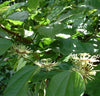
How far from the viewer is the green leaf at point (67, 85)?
436mm

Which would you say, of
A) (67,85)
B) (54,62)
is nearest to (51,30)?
(54,62)

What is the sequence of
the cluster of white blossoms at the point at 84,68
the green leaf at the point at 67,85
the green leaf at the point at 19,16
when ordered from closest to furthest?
the green leaf at the point at 67,85, the cluster of white blossoms at the point at 84,68, the green leaf at the point at 19,16

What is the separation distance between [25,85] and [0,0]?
9.82 ft

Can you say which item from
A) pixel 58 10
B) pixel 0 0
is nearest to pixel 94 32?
pixel 58 10

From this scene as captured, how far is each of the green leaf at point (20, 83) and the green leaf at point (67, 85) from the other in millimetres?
67

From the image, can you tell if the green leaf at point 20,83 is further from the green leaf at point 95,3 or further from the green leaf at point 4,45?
the green leaf at point 95,3

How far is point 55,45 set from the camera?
0.66 metres

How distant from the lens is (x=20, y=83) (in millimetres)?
505

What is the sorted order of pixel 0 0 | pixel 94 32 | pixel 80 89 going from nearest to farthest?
pixel 80 89, pixel 94 32, pixel 0 0

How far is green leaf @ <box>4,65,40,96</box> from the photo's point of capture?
49cm

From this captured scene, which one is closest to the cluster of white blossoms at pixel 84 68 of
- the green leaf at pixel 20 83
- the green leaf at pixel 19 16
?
the green leaf at pixel 20 83

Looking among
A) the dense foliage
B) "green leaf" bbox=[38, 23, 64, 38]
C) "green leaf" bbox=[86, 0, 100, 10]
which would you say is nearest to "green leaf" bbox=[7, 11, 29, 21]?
the dense foliage

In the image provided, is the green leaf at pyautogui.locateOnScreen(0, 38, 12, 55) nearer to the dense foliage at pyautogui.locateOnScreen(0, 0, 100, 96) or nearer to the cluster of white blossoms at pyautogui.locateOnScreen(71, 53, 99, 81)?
the dense foliage at pyautogui.locateOnScreen(0, 0, 100, 96)

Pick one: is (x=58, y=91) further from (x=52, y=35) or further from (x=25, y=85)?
(x=52, y=35)
